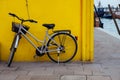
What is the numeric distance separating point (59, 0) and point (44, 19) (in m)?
0.59

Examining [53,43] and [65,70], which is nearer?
[65,70]

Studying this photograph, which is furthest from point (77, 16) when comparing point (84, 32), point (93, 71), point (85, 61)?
point (93, 71)

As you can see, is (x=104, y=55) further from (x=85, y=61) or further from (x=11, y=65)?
(x=11, y=65)

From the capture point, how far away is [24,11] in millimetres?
8789

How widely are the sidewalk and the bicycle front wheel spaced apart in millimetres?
230

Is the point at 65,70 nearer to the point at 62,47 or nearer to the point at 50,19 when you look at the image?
the point at 62,47

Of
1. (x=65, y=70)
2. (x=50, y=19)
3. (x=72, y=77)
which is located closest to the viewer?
(x=72, y=77)

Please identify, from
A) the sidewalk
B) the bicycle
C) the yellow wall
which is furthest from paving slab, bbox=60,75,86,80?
the yellow wall

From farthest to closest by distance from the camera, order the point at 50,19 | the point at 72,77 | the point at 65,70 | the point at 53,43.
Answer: the point at 50,19
the point at 53,43
the point at 65,70
the point at 72,77

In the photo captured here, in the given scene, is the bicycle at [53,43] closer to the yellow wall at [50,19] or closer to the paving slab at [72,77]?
the yellow wall at [50,19]

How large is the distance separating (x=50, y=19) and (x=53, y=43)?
0.60 meters

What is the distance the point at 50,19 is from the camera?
883 centimetres

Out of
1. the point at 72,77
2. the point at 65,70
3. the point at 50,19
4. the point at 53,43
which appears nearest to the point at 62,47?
the point at 53,43

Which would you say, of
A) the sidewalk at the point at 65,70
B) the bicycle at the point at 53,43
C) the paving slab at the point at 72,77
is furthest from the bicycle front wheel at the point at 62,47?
the paving slab at the point at 72,77
